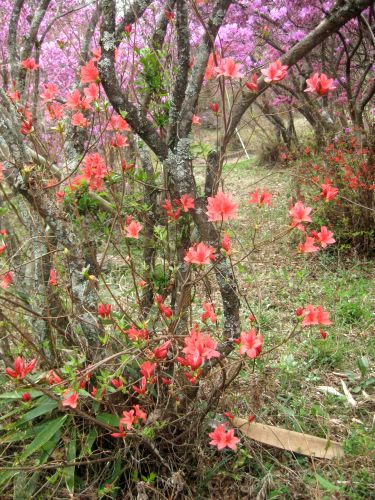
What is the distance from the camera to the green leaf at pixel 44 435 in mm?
1703

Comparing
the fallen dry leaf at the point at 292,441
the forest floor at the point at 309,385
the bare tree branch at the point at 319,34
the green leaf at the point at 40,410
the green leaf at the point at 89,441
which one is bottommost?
the forest floor at the point at 309,385

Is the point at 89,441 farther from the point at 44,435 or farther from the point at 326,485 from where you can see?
the point at 326,485

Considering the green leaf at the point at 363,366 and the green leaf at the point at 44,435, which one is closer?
the green leaf at the point at 44,435

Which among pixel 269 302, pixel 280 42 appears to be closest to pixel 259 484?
pixel 269 302

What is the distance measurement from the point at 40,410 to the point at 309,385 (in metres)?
1.42

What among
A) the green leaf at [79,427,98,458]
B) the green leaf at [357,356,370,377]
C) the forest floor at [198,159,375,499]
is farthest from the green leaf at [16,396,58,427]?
the green leaf at [357,356,370,377]

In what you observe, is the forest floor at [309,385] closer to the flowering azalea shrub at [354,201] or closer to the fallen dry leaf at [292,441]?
the fallen dry leaf at [292,441]

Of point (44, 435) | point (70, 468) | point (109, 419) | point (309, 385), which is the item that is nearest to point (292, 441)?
point (309, 385)

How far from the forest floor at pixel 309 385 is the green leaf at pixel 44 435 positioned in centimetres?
64

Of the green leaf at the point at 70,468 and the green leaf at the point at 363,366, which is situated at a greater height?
the green leaf at the point at 70,468

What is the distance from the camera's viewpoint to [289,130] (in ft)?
28.5

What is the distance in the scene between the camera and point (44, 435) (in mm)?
1744

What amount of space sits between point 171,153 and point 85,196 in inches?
22.3

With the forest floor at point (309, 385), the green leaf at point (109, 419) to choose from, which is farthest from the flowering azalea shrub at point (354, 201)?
the green leaf at point (109, 419)
